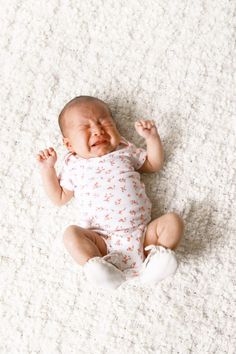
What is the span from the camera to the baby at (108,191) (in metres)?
1.29

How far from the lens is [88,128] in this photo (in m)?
1.35

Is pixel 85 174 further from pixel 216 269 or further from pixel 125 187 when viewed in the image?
pixel 216 269

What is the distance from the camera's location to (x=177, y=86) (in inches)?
57.3

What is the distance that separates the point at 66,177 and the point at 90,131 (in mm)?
134

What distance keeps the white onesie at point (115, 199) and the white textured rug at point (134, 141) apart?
0.06 metres

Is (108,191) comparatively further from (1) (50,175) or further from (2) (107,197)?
(1) (50,175)

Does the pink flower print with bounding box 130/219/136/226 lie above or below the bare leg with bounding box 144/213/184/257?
above

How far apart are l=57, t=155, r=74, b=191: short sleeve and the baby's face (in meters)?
0.05

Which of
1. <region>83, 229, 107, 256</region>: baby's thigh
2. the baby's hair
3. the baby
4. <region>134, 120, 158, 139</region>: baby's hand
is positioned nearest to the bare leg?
the baby

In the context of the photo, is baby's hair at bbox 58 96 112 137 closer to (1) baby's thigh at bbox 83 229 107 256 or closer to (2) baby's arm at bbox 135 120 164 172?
(2) baby's arm at bbox 135 120 164 172

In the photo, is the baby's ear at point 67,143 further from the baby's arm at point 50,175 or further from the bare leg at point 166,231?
the bare leg at point 166,231

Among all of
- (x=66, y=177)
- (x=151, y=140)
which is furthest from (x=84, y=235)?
(x=151, y=140)

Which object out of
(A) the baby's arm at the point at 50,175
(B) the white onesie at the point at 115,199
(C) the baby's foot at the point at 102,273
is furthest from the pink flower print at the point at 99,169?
(C) the baby's foot at the point at 102,273

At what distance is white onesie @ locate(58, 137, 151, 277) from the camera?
1.32 m
